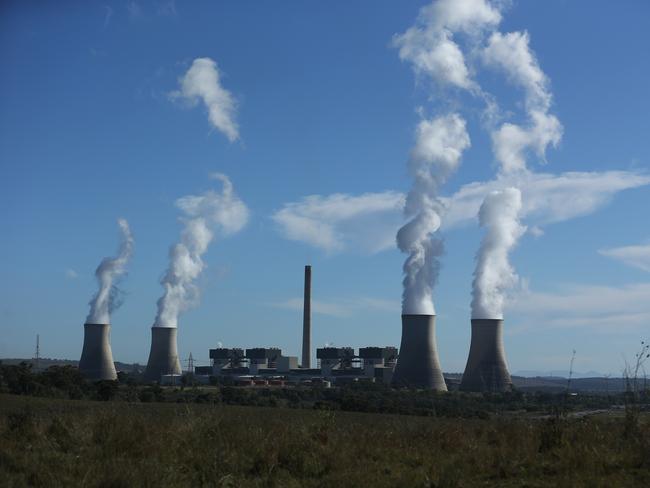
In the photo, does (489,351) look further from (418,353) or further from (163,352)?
(163,352)

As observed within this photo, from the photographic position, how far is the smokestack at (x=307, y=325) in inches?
3378

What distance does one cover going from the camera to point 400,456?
23.4 ft

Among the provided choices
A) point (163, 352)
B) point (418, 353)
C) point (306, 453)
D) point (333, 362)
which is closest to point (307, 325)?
point (333, 362)

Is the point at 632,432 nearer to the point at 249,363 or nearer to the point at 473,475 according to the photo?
the point at 473,475

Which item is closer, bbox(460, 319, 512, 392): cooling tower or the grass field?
the grass field

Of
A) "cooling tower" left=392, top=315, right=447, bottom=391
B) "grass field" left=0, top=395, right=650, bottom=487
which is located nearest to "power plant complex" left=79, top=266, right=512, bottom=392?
"cooling tower" left=392, top=315, right=447, bottom=391

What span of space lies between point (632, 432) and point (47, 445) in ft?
18.9

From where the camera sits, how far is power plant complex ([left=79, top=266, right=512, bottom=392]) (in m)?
53.5

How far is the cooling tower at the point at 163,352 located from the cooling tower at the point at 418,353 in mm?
21947

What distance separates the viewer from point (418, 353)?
53969 mm

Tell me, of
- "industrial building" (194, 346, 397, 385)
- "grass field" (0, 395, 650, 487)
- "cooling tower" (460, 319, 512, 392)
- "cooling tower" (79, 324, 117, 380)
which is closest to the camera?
"grass field" (0, 395, 650, 487)

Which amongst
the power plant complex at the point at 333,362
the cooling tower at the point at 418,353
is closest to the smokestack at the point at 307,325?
the power plant complex at the point at 333,362

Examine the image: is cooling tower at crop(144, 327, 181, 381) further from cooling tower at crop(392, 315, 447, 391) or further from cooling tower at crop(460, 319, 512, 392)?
cooling tower at crop(460, 319, 512, 392)

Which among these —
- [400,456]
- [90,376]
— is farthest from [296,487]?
[90,376]
